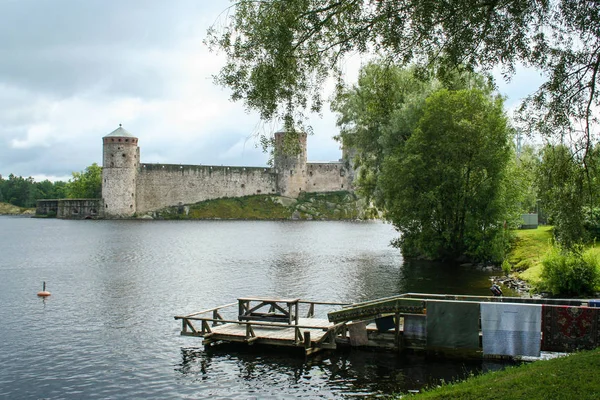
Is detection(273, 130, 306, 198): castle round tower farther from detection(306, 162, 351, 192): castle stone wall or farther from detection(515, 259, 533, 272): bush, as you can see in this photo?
detection(515, 259, 533, 272): bush

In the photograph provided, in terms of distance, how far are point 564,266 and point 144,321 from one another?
14.6 metres

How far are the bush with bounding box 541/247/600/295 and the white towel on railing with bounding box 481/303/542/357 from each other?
6.94 metres

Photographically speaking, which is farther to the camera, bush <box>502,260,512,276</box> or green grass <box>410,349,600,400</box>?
bush <box>502,260,512,276</box>

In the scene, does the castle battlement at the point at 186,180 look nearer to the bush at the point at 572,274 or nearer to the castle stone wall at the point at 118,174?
the castle stone wall at the point at 118,174

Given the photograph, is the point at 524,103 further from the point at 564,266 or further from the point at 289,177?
the point at 289,177

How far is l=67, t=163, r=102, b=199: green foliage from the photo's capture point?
335 ft

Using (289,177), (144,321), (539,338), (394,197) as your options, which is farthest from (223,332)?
(289,177)

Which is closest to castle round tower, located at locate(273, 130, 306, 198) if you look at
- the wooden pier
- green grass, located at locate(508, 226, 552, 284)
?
green grass, located at locate(508, 226, 552, 284)

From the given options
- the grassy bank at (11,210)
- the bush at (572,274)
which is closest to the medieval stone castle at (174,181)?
the grassy bank at (11,210)

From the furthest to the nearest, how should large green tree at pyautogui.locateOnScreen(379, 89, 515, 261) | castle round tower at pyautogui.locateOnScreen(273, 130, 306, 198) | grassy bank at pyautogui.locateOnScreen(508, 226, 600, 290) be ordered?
castle round tower at pyautogui.locateOnScreen(273, 130, 306, 198), large green tree at pyautogui.locateOnScreen(379, 89, 515, 261), grassy bank at pyautogui.locateOnScreen(508, 226, 600, 290)

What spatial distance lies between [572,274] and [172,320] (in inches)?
543

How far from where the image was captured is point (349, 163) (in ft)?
350

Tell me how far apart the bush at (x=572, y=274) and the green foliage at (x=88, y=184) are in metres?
93.8

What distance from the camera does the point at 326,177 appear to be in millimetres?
108562
